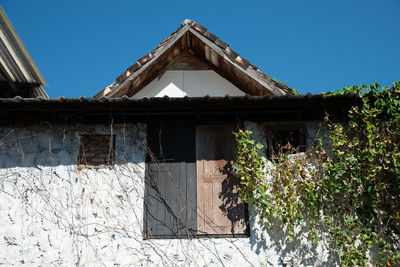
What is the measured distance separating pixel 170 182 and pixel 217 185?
2.43 feet

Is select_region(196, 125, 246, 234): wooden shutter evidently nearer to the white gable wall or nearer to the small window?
the white gable wall

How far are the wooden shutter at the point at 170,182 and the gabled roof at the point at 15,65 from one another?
3502 mm

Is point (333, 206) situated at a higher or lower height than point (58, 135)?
lower

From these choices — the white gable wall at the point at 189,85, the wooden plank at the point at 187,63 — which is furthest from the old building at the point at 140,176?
the wooden plank at the point at 187,63

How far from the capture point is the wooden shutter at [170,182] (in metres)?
5.28

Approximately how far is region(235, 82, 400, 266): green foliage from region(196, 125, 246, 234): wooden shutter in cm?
26

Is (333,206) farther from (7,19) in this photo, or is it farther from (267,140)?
(7,19)

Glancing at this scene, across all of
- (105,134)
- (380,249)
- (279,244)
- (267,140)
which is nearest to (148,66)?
(105,134)

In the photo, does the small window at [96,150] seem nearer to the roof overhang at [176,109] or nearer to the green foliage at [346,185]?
the roof overhang at [176,109]

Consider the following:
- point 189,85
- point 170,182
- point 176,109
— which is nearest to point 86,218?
point 170,182

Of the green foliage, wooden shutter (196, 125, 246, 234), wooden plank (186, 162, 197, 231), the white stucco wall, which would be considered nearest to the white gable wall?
wooden shutter (196, 125, 246, 234)

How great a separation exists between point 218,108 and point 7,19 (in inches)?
171

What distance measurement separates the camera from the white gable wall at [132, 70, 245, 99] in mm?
6707

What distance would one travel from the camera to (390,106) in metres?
5.20
